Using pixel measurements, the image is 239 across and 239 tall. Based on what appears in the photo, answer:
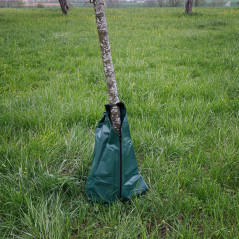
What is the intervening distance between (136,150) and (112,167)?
83 centimetres

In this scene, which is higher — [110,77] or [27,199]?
[110,77]

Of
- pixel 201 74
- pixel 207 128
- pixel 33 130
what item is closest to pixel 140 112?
pixel 207 128

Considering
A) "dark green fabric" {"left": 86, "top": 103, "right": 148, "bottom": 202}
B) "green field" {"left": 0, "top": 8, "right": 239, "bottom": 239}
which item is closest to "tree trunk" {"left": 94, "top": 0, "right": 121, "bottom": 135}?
"dark green fabric" {"left": 86, "top": 103, "right": 148, "bottom": 202}

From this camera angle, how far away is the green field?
1.73 metres

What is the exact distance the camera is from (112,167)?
6.01 ft

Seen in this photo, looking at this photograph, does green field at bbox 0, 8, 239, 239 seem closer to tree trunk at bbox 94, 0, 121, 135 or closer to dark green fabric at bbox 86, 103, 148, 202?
dark green fabric at bbox 86, 103, 148, 202

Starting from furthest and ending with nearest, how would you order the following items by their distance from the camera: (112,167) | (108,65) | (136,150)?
(136,150)
(108,65)
(112,167)

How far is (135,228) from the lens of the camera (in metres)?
A: 1.67

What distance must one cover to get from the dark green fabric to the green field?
0.36 feet

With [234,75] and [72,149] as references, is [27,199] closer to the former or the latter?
[72,149]

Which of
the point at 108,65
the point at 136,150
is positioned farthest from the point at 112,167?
the point at 108,65

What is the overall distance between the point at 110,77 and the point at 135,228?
1.32 meters

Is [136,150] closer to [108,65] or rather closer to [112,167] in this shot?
→ [112,167]

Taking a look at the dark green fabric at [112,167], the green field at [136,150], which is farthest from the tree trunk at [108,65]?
the green field at [136,150]
